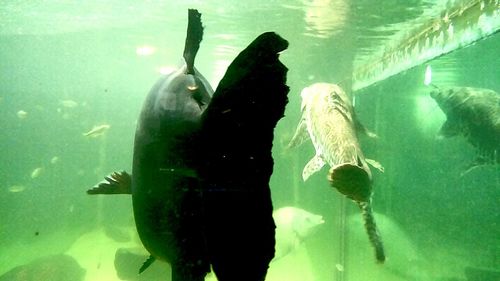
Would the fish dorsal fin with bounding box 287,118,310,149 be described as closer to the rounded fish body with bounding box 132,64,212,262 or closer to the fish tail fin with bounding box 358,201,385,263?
the fish tail fin with bounding box 358,201,385,263

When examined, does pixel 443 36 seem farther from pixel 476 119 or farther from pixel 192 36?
pixel 192 36

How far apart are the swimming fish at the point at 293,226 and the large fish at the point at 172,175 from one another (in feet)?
33.1

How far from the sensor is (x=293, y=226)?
11758 millimetres

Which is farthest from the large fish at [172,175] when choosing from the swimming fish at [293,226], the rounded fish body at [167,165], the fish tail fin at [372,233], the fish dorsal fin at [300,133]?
the swimming fish at [293,226]

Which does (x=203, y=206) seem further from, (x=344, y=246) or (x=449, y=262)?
(x=449, y=262)

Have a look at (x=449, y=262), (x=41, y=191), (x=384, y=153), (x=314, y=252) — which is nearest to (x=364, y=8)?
(x=384, y=153)

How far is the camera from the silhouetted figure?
1284 mm

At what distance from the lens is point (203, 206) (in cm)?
134

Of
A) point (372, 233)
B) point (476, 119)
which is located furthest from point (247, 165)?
point (476, 119)

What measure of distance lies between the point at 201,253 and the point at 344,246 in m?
9.64

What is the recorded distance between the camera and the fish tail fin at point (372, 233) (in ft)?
10.3

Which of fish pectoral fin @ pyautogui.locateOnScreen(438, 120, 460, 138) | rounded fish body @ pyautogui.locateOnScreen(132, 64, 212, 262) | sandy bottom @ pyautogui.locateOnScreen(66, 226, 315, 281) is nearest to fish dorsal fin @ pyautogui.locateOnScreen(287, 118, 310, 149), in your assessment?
fish pectoral fin @ pyautogui.locateOnScreen(438, 120, 460, 138)

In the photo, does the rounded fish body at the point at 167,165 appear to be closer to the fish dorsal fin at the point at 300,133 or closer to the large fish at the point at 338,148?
the large fish at the point at 338,148

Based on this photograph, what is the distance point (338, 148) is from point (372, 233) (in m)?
1.06
